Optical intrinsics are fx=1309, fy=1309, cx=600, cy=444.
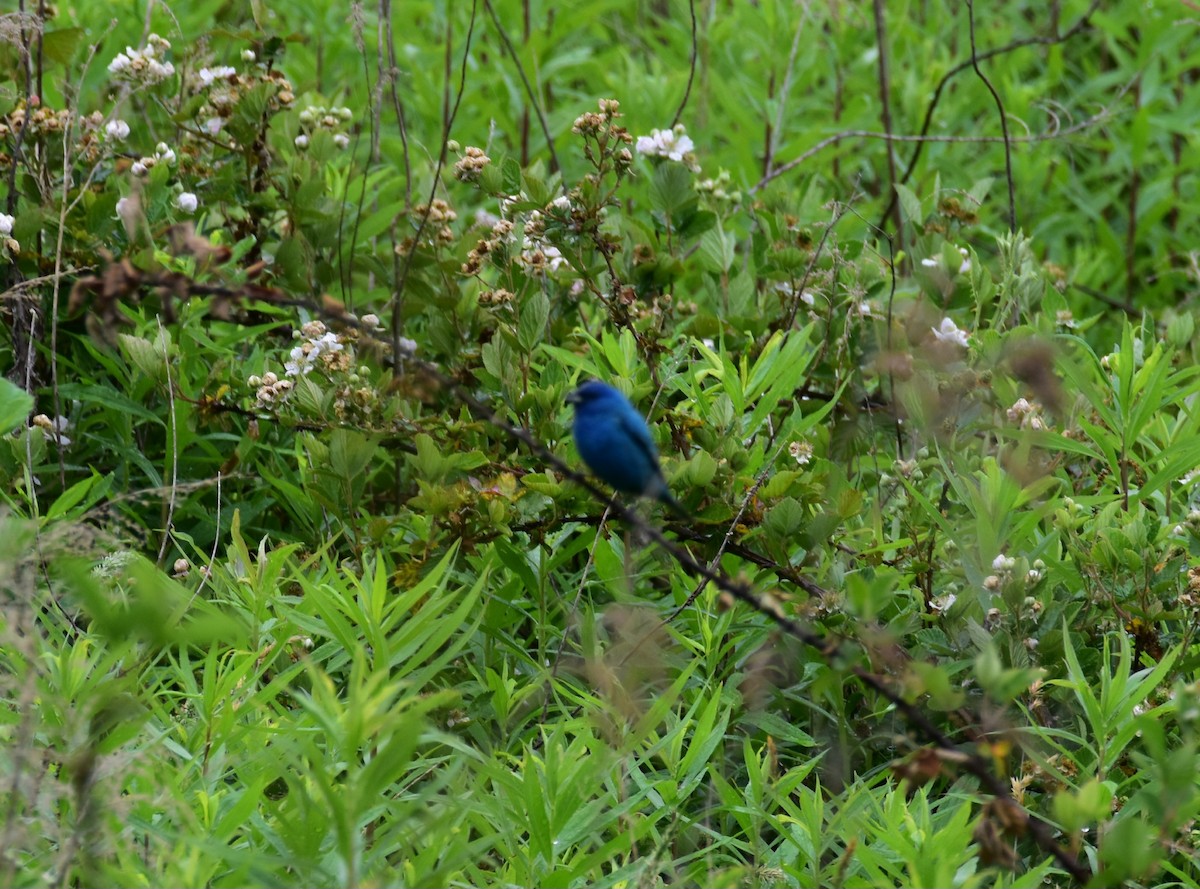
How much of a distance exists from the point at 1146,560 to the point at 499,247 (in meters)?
1.58

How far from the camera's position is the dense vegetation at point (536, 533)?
6.56ft

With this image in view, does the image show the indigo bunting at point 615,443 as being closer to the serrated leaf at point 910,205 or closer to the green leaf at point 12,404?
the green leaf at point 12,404

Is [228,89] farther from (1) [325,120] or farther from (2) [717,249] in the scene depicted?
(2) [717,249]

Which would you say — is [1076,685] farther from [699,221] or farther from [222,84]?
[222,84]

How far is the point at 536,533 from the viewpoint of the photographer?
2791 mm

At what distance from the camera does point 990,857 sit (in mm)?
1457

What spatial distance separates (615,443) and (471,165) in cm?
136

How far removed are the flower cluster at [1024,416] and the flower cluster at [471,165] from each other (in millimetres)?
1348

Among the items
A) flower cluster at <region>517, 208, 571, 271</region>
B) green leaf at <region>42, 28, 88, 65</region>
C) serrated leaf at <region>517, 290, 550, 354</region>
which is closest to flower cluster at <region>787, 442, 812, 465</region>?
serrated leaf at <region>517, 290, 550, 354</region>

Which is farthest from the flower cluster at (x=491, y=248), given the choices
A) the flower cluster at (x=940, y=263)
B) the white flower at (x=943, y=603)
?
the white flower at (x=943, y=603)

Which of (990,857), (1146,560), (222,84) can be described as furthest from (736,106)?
(990,857)

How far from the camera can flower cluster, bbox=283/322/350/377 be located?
9.29ft

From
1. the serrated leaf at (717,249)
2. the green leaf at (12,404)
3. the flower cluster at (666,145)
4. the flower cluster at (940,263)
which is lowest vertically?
the green leaf at (12,404)

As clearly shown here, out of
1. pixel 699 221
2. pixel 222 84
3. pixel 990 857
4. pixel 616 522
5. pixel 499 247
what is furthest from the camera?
pixel 222 84
